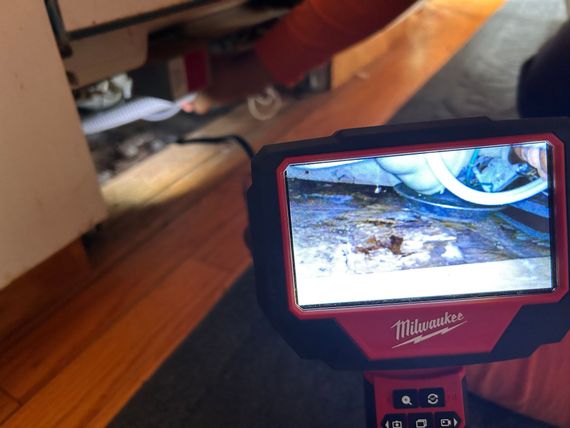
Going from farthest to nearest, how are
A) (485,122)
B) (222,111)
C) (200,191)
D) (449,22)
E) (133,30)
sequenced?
(449,22) → (222,111) → (200,191) → (133,30) → (485,122)

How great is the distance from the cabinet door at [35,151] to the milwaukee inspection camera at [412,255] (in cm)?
35

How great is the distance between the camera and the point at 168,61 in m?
0.92

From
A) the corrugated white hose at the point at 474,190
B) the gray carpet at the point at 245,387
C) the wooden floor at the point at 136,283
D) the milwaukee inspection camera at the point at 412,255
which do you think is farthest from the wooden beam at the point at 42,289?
the corrugated white hose at the point at 474,190

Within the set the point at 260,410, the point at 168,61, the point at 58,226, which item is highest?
the point at 168,61

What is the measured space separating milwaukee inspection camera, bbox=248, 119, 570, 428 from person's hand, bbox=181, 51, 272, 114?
0.71 m

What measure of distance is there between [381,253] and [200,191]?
64 cm

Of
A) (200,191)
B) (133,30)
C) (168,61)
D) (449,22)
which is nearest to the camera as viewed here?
(133,30)

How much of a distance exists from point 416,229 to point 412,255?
0.07 feet

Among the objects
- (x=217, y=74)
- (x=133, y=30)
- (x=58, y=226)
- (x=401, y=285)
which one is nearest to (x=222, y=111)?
(x=217, y=74)

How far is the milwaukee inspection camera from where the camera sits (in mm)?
414


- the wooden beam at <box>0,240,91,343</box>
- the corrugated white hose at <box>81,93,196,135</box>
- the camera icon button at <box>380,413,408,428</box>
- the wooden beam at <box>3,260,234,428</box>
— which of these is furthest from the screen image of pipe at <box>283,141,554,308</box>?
the corrugated white hose at <box>81,93,196,135</box>

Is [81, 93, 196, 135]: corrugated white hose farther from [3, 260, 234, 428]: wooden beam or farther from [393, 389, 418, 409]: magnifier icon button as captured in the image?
[393, 389, 418, 409]: magnifier icon button

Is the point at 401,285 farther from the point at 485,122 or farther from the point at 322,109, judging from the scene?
the point at 322,109

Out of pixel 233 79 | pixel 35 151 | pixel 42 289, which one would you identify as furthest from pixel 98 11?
pixel 233 79
